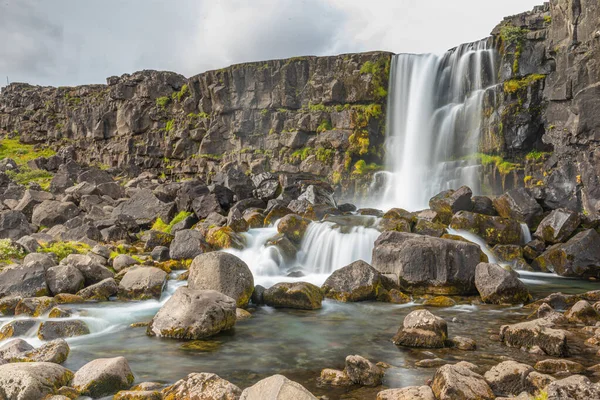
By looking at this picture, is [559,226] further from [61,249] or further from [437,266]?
[61,249]

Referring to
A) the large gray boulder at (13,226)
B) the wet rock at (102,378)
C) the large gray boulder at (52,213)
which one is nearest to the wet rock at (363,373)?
the wet rock at (102,378)

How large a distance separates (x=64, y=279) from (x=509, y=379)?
1125cm

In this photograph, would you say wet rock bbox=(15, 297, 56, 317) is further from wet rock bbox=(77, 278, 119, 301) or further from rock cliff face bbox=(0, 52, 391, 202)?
rock cliff face bbox=(0, 52, 391, 202)

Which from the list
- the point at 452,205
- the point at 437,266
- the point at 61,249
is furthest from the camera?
the point at 452,205

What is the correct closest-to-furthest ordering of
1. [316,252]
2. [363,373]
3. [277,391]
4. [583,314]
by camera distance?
[277,391] < [363,373] < [583,314] < [316,252]

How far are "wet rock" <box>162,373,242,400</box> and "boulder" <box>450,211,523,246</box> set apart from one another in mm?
14410

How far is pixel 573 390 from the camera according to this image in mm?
4730

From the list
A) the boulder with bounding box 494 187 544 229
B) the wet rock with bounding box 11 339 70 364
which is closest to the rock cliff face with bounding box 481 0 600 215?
the boulder with bounding box 494 187 544 229

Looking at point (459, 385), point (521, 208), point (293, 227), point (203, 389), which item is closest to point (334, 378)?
point (459, 385)

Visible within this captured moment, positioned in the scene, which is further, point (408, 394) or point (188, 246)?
point (188, 246)

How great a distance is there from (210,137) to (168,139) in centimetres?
628

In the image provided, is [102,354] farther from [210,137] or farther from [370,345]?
[210,137]

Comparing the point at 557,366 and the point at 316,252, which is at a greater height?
the point at 316,252

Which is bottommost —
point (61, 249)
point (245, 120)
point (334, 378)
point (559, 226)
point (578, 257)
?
point (334, 378)
